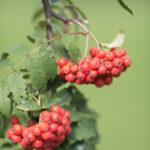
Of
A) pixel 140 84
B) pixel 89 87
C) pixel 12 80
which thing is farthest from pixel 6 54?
pixel 140 84

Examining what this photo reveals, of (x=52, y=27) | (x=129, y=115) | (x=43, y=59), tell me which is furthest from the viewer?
(x=129, y=115)

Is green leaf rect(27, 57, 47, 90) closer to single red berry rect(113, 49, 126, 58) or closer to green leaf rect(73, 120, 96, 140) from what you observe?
single red berry rect(113, 49, 126, 58)

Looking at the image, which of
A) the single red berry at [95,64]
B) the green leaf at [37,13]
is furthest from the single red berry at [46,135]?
the green leaf at [37,13]

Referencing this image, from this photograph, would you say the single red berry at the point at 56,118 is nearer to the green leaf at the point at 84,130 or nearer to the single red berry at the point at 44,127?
the single red berry at the point at 44,127

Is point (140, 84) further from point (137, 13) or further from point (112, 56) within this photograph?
point (112, 56)

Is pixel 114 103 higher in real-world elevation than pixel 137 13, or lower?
lower

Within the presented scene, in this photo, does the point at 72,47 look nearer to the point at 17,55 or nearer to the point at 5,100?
the point at 17,55

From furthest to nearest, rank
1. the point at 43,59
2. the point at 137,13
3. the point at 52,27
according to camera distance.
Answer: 1. the point at 137,13
2. the point at 52,27
3. the point at 43,59
